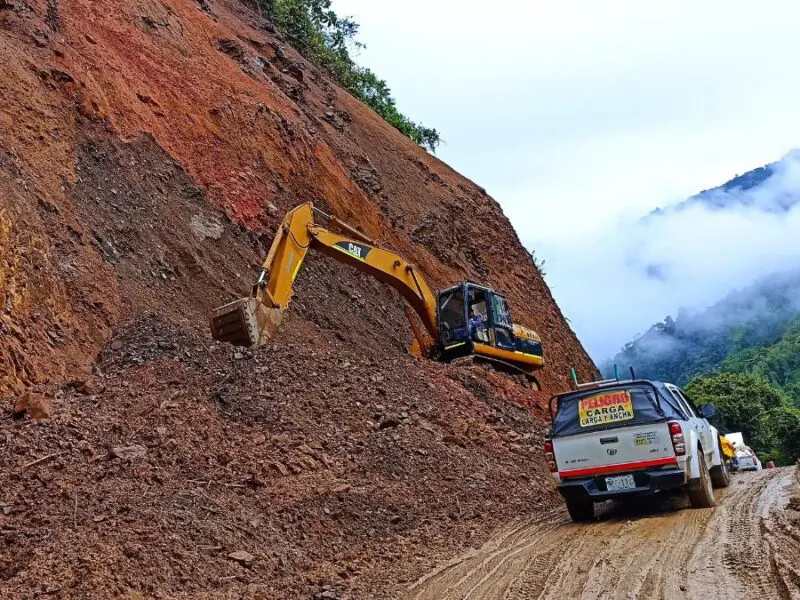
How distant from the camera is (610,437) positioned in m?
8.91

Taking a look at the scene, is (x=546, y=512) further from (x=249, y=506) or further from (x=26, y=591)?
(x=26, y=591)

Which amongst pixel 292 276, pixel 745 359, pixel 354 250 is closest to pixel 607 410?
pixel 292 276

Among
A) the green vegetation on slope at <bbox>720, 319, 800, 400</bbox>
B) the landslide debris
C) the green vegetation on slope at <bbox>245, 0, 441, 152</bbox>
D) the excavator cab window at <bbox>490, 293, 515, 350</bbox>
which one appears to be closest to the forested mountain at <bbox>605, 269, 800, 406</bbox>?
the green vegetation on slope at <bbox>720, 319, 800, 400</bbox>

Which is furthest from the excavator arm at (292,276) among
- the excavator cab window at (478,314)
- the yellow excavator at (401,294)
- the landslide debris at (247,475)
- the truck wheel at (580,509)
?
the truck wheel at (580,509)

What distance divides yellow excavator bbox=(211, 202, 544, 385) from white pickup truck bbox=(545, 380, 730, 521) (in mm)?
5242

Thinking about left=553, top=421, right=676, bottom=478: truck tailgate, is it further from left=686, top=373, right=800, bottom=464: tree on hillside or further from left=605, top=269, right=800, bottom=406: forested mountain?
left=605, top=269, right=800, bottom=406: forested mountain

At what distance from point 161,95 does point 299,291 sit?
6.55 m

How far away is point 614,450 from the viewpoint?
8867mm

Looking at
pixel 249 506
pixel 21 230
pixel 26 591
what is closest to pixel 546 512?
pixel 249 506

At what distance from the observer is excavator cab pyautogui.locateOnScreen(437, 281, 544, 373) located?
53.1ft

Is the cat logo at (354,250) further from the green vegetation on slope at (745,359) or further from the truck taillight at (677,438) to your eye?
the green vegetation on slope at (745,359)

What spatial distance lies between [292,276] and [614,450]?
21.6 feet

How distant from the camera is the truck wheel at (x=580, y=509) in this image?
29.5 feet

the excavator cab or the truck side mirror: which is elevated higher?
the excavator cab
